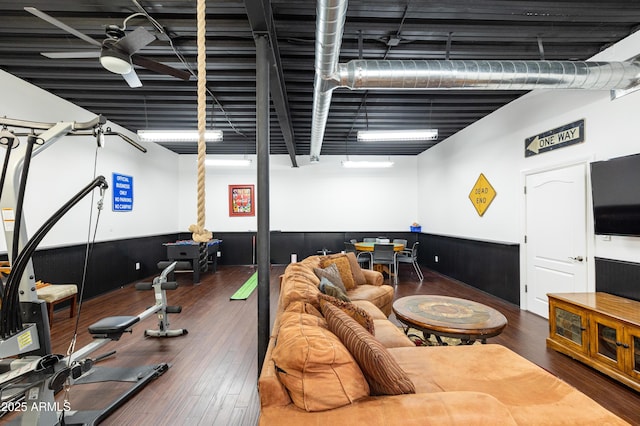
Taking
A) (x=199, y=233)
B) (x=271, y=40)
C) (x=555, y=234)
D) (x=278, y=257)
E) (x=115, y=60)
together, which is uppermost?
(x=271, y=40)

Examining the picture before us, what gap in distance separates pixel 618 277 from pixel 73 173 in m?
7.25

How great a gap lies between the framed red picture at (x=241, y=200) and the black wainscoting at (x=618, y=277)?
6.79 metres

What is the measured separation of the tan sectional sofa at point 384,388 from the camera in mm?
1086

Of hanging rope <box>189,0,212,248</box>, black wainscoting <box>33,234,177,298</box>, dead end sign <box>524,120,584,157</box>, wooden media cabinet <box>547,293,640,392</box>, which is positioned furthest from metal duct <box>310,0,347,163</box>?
black wainscoting <box>33,234,177,298</box>

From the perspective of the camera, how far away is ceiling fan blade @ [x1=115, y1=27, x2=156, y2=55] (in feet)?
5.94

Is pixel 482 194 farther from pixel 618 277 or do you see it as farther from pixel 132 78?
pixel 132 78

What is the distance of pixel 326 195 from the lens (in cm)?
775

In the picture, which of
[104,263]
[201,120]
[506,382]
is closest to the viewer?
[201,120]

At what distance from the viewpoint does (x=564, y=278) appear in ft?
11.3

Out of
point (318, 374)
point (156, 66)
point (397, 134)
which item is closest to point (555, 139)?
point (397, 134)

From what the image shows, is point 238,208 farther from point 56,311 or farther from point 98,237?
point 56,311

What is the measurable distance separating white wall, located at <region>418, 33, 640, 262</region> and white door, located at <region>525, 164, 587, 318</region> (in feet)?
0.44

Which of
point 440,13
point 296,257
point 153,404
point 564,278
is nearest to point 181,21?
point 440,13

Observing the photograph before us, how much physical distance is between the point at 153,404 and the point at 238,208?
587cm
